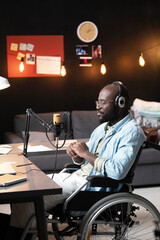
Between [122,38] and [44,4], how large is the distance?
51.0 inches

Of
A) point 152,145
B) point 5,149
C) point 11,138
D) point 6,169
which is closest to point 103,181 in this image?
point 152,145

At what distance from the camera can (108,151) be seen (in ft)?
8.57

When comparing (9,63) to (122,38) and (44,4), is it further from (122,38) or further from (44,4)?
(122,38)

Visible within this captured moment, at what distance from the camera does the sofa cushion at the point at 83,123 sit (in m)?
5.89

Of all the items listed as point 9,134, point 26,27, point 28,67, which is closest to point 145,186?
point 9,134

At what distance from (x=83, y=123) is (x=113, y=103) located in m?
3.28

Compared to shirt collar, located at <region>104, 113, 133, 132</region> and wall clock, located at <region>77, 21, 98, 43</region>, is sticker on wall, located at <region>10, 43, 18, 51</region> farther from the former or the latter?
shirt collar, located at <region>104, 113, 133, 132</region>

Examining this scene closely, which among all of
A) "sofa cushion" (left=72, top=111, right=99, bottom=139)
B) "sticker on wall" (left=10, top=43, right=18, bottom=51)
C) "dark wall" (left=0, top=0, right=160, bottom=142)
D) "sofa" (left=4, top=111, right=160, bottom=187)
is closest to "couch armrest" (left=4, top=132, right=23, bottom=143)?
"sofa" (left=4, top=111, right=160, bottom=187)

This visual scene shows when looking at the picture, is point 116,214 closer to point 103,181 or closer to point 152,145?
point 103,181

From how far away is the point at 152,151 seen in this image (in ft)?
16.4

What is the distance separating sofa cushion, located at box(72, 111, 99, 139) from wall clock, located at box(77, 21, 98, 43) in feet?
3.78

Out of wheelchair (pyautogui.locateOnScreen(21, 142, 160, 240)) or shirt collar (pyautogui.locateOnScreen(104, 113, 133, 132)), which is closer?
wheelchair (pyautogui.locateOnScreen(21, 142, 160, 240))

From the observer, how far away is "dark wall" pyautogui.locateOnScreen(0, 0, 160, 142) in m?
6.11

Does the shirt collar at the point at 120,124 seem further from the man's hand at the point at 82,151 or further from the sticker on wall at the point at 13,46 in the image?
the sticker on wall at the point at 13,46
